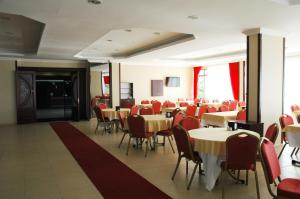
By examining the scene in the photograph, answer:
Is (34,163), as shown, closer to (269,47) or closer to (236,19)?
(236,19)

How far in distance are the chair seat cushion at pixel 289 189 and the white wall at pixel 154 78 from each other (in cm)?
1099

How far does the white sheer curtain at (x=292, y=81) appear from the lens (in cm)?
1019

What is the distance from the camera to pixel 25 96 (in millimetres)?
10680

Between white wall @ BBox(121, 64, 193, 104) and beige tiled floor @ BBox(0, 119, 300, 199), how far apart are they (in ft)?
22.2

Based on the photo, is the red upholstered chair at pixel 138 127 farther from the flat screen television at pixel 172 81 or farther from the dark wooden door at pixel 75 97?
the flat screen television at pixel 172 81

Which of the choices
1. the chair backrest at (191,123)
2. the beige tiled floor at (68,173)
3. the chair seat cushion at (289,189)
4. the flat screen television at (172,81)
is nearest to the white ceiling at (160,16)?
the chair backrest at (191,123)

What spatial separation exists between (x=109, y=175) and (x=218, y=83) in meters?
10.4

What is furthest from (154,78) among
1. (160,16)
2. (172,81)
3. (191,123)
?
(160,16)

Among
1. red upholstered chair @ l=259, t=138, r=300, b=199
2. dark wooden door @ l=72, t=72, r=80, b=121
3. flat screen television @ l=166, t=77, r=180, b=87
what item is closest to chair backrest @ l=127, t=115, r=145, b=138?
red upholstered chair @ l=259, t=138, r=300, b=199

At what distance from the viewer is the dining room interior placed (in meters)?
3.56

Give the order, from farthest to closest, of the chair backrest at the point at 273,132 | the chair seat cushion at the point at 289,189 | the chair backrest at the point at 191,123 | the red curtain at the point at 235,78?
the red curtain at the point at 235,78, the chair backrest at the point at 191,123, the chair backrest at the point at 273,132, the chair seat cushion at the point at 289,189

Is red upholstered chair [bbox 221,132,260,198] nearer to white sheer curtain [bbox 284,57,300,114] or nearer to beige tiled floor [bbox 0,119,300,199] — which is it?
beige tiled floor [bbox 0,119,300,199]

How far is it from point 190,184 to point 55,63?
9.69 metres

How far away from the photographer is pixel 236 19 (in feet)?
15.9
